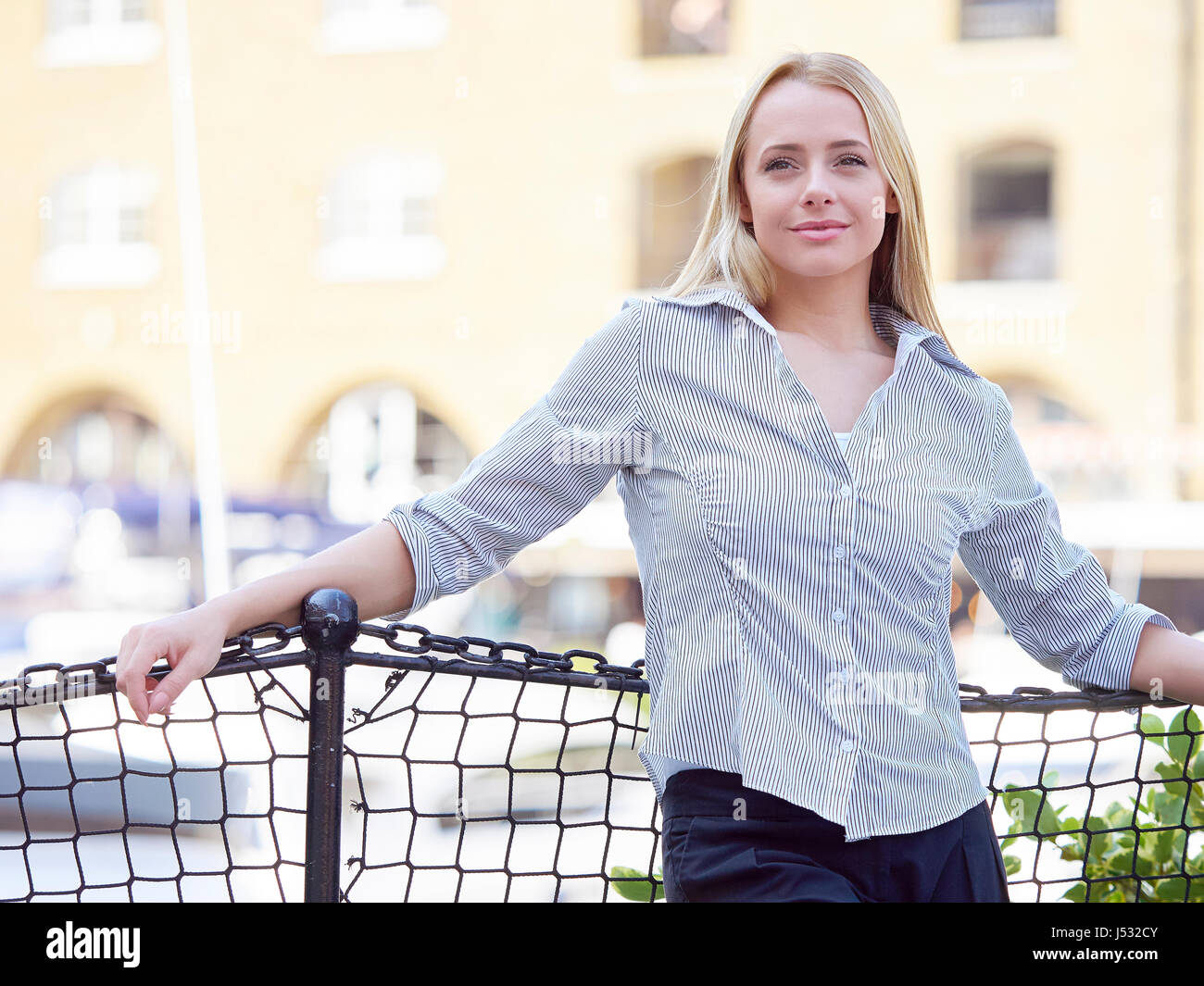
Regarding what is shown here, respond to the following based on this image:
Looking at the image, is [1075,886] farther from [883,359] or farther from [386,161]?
[386,161]

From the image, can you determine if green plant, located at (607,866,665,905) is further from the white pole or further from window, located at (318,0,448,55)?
window, located at (318,0,448,55)

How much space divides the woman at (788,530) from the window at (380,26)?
1438 cm

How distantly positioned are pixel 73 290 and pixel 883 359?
1572 cm

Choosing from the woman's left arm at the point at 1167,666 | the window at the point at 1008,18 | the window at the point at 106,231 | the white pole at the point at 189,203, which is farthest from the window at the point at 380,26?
the woman's left arm at the point at 1167,666

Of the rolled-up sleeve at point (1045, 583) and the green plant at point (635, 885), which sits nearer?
the rolled-up sleeve at point (1045, 583)

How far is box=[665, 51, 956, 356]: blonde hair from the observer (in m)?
1.51

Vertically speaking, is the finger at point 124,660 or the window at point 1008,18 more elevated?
the window at point 1008,18

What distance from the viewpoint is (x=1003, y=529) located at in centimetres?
161

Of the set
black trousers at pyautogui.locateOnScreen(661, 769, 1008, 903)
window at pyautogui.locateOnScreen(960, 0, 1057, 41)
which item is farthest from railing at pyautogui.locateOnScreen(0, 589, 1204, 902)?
window at pyautogui.locateOnScreen(960, 0, 1057, 41)

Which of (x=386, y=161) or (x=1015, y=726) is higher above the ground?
(x=386, y=161)

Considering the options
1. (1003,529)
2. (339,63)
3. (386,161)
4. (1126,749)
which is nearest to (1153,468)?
(1126,749)

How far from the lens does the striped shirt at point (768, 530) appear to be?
4.40ft

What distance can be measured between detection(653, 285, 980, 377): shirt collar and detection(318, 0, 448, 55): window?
14316 mm

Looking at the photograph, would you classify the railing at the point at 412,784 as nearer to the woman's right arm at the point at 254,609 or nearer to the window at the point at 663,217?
the woman's right arm at the point at 254,609
